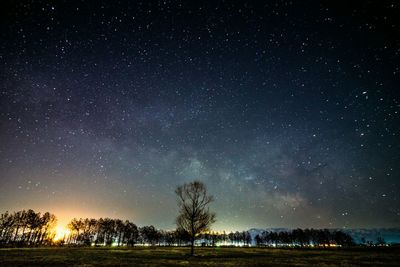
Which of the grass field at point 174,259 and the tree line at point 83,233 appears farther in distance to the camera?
the tree line at point 83,233

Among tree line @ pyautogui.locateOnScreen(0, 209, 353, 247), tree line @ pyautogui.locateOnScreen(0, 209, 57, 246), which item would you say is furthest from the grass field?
tree line @ pyautogui.locateOnScreen(0, 209, 57, 246)

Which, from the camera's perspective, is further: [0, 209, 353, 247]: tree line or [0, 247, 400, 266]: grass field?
[0, 209, 353, 247]: tree line

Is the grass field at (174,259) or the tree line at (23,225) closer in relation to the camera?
the grass field at (174,259)

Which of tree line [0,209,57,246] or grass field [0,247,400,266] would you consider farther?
tree line [0,209,57,246]

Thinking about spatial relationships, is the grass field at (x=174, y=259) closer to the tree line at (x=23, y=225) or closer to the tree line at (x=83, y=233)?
the tree line at (x=83, y=233)

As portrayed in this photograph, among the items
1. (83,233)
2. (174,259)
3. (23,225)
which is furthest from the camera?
(83,233)

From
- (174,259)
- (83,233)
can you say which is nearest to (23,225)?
(83,233)

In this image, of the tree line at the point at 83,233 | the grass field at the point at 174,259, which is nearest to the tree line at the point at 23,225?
the tree line at the point at 83,233

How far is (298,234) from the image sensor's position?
7790 inches

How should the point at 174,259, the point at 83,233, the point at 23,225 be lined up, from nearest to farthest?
1. the point at 174,259
2. the point at 23,225
3. the point at 83,233

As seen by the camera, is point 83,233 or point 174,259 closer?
point 174,259

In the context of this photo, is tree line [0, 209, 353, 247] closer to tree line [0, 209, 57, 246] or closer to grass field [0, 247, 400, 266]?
tree line [0, 209, 57, 246]

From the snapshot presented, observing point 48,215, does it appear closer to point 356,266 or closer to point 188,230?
point 188,230

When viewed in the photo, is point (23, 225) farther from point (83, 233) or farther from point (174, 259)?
point (174, 259)
